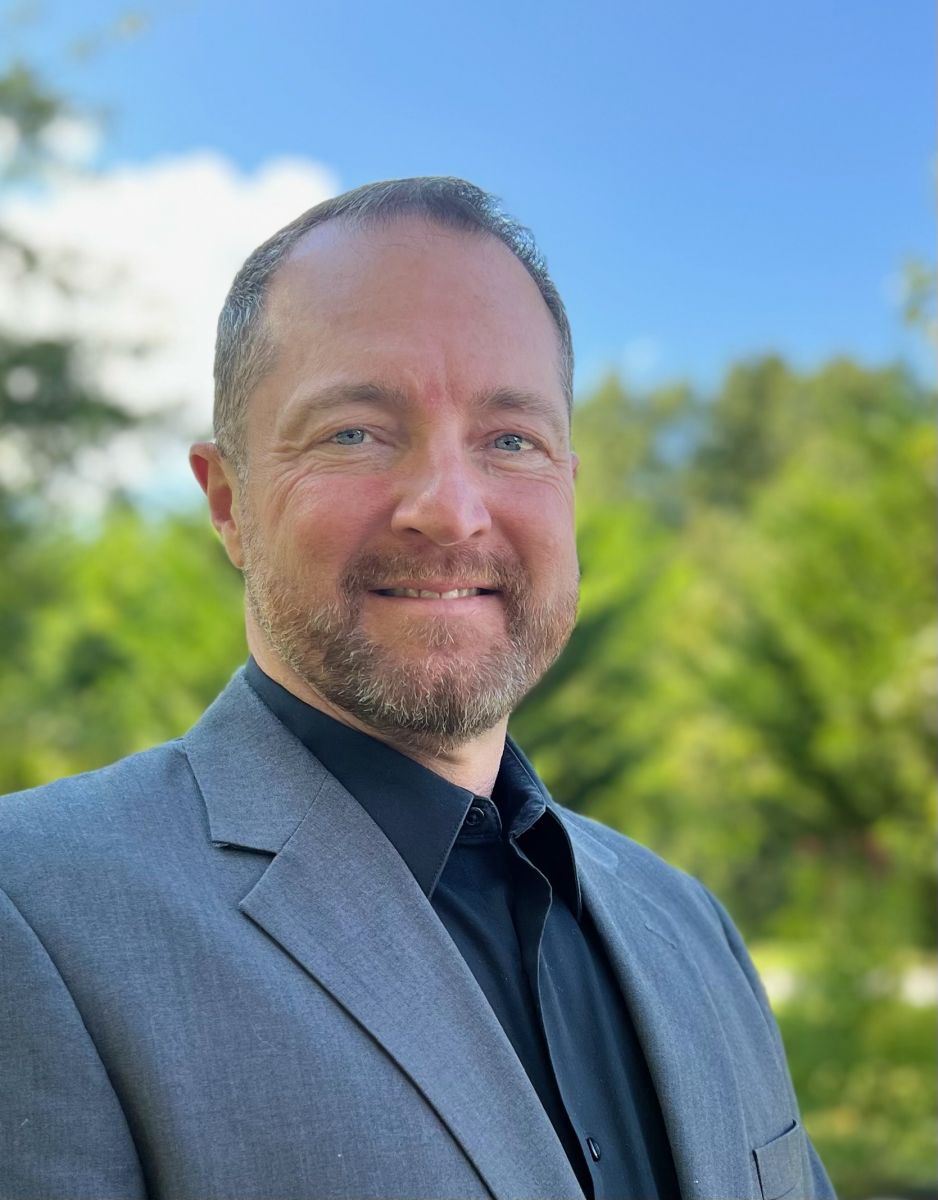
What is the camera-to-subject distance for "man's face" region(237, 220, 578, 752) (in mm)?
1652

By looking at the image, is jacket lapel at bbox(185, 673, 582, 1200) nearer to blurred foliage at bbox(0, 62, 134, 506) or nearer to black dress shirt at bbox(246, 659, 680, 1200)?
black dress shirt at bbox(246, 659, 680, 1200)

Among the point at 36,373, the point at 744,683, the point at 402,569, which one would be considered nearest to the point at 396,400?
the point at 402,569

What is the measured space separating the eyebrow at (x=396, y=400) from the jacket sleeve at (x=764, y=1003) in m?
0.91

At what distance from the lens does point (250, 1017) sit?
55.1 inches

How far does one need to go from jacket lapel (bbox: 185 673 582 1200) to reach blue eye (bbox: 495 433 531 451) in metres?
0.49

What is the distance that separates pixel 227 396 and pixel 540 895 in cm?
84

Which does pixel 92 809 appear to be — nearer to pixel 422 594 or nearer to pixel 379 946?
pixel 379 946

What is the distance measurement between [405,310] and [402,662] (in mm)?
474

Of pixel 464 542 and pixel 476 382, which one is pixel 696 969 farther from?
pixel 476 382

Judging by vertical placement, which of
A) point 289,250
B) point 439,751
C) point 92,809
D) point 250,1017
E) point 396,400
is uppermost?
point 289,250

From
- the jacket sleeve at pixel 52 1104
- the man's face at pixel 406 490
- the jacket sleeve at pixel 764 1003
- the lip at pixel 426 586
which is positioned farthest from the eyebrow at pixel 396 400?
the jacket sleeve at pixel 764 1003

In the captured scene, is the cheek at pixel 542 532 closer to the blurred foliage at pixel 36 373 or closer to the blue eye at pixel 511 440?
the blue eye at pixel 511 440

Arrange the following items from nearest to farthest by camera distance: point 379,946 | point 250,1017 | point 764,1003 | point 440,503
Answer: point 250,1017
point 379,946
point 440,503
point 764,1003

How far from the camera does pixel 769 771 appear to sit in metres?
21.2
